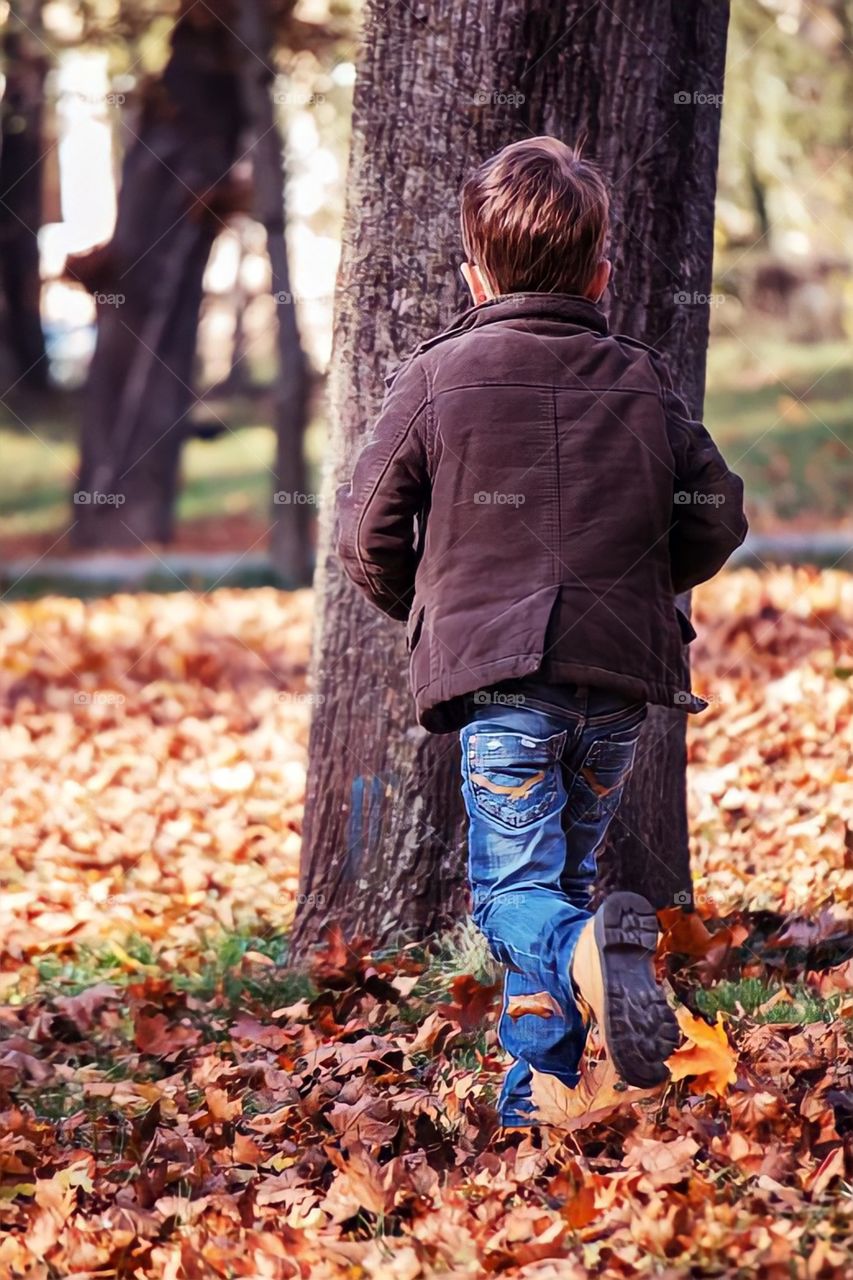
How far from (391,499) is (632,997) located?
3.51 ft

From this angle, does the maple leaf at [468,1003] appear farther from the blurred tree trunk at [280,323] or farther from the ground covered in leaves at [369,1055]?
the blurred tree trunk at [280,323]

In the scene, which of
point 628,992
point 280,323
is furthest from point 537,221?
point 280,323

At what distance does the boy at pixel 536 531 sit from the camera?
277cm

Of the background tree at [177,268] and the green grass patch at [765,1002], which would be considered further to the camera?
the background tree at [177,268]

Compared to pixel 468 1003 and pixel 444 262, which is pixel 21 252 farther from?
pixel 468 1003

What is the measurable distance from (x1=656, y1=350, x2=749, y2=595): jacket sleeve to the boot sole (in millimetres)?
787

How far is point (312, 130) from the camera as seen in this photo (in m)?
16.9

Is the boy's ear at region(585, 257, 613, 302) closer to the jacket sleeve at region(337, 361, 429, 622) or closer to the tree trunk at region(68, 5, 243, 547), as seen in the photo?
the jacket sleeve at region(337, 361, 429, 622)

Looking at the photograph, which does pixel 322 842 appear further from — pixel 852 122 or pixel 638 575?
pixel 852 122

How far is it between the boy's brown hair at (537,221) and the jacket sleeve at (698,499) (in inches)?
10.9

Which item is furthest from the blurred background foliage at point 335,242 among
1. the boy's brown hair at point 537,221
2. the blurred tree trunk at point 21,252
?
the boy's brown hair at point 537,221

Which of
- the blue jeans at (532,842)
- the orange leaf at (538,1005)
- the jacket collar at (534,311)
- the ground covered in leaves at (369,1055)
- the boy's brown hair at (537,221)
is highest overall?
the boy's brown hair at (537,221)

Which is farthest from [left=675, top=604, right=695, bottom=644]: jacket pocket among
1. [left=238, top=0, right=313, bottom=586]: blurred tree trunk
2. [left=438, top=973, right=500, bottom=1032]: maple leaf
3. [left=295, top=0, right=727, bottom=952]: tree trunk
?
[left=238, top=0, right=313, bottom=586]: blurred tree trunk

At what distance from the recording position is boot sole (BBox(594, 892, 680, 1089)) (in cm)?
253
